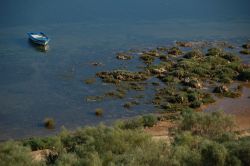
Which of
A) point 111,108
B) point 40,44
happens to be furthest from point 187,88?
point 40,44

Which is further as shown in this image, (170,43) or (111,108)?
(170,43)

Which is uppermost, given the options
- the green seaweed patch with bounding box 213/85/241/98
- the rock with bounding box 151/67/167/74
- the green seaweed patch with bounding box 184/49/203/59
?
the green seaweed patch with bounding box 184/49/203/59

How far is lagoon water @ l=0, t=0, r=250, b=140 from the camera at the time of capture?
124ft

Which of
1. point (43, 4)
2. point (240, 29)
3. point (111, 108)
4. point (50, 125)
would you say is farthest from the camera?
point (43, 4)

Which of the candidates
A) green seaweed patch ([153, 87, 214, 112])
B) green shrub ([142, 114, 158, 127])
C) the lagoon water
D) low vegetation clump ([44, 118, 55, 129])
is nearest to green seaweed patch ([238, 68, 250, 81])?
green seaweed patch ([153, 87, 214, 112])

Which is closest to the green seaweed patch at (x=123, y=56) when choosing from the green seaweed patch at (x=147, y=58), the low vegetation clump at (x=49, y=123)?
the green seaweed patch at (x=147, y=58)

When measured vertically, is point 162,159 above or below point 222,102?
above

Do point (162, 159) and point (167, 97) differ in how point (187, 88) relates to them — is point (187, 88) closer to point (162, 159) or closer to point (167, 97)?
point (167, 97)

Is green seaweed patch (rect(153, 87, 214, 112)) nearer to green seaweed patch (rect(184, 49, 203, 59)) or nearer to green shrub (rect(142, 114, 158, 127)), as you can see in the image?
green shrub (rect(142, 114, 158, 127))

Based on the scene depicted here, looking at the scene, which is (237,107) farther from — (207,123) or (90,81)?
(90,81)

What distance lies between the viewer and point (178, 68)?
46.7 metres

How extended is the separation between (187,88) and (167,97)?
2682mm

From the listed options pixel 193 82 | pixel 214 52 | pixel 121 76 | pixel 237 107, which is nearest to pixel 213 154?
pixel 237 107

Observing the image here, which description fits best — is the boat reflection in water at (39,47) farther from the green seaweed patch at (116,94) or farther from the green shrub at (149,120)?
the green shrub at (149,120)
